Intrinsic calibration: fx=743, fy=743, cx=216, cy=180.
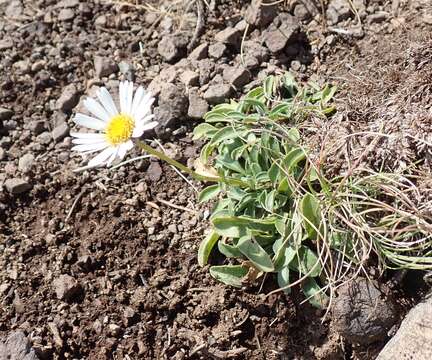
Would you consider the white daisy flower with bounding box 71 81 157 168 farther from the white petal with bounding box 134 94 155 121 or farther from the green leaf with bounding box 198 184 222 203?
the green leaf with bounding box 198 184 222 203

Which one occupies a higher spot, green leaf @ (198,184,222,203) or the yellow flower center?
the yellow flower center

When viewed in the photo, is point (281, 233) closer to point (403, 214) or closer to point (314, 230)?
point (314, 230)

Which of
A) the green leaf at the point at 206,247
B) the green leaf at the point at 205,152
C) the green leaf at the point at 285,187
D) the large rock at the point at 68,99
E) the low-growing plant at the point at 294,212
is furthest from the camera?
the large rock at the point at 68,99

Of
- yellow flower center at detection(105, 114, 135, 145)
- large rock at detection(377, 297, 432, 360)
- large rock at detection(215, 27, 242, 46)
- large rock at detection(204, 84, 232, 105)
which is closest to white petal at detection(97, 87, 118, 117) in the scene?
yellow flower center at detection(105, 114, 135, 145)

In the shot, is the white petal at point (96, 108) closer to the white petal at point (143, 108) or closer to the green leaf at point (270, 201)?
the white petal at point (143, 108)

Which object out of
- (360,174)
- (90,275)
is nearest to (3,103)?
(90,275)

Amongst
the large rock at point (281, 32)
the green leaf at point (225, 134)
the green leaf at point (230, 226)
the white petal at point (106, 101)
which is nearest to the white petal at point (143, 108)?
the white petal at point (106, 101)

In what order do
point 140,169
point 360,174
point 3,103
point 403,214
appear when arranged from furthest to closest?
1. point 3,103
2. point 140,169
3. point 360,174
4. point 403,214

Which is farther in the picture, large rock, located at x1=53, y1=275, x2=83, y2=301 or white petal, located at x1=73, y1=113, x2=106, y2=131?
large rock, located at x1=53, y1=275, x2=83, y2=301
